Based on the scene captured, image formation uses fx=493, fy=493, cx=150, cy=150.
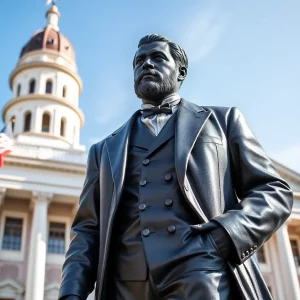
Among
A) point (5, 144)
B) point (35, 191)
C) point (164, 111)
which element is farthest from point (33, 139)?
point (164, 111)

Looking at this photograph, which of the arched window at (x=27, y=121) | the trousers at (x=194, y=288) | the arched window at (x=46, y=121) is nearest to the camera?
the trousers at (x=194, y=288)

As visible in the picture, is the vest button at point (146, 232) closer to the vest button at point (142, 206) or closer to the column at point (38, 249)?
the vest button at point (142, 206)

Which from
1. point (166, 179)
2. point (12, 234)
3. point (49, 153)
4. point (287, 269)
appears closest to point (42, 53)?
point (49, 153)

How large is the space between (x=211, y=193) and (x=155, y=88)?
2.27ft

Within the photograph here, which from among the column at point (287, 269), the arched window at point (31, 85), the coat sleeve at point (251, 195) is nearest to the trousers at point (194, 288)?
the coat sleeve at point (251, 195)

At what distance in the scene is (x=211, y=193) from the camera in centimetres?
220

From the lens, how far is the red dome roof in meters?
37.8

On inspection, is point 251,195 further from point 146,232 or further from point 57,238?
point 57,238

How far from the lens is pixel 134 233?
221 cm

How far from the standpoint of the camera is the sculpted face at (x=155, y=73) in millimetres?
2582

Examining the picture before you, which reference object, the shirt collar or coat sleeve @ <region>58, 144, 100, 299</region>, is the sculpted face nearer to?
the shirt collar

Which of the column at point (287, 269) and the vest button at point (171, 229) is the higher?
the column at point (287, 269)

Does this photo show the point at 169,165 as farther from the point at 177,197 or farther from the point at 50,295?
the point at 50,295

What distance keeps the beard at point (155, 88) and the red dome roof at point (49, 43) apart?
119 ft
